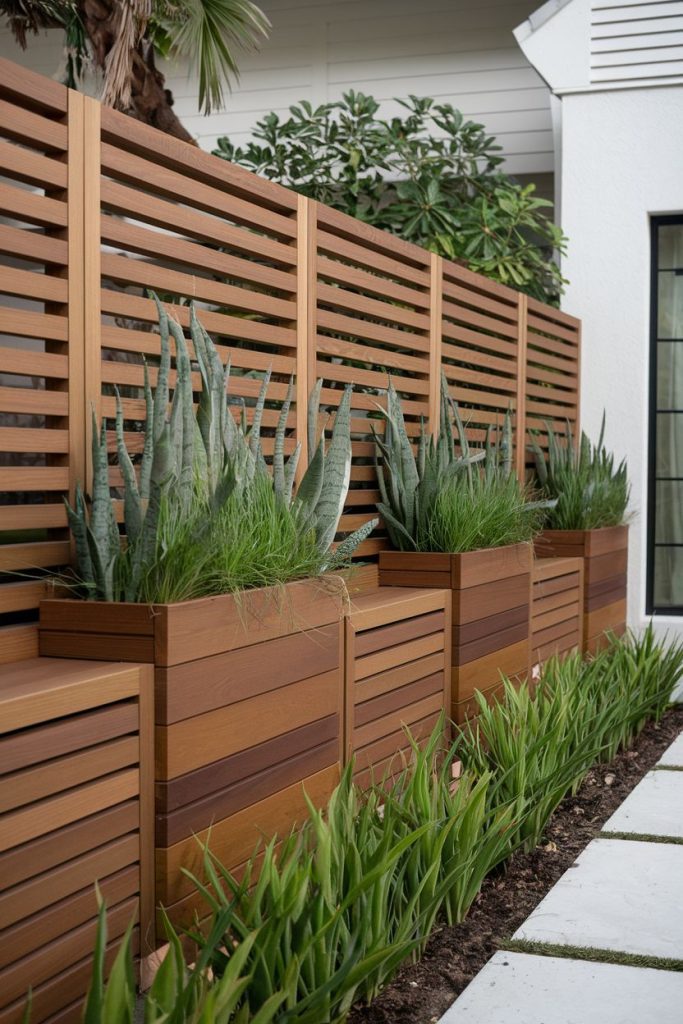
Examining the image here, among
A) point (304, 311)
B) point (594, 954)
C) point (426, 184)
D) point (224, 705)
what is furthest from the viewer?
point (426, 184)

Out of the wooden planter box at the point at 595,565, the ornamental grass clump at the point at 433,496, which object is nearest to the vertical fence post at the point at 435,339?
the ornamental grass clump at the point at 433,496

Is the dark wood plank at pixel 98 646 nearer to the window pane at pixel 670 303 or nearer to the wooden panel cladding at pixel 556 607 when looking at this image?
the wooden panel cladding at pixel 556 607

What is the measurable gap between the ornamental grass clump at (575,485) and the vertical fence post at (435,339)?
1.45m

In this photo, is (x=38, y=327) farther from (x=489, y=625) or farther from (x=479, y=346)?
(x=479, y=346)

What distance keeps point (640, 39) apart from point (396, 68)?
2.46m

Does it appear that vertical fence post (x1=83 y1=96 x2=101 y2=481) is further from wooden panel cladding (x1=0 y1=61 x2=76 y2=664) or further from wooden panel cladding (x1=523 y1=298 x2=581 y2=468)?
wooden panel cladding (x1=523 y1=298 x2=581 y2=468)

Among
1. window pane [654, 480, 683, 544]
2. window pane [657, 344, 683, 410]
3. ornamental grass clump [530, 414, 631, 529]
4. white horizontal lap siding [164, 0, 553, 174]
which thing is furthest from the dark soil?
white horizontal lap siding [164, 0, 553, 174]

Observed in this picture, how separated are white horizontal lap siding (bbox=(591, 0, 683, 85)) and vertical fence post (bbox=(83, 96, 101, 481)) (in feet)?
16.8

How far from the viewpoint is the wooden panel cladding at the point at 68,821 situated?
2.03m

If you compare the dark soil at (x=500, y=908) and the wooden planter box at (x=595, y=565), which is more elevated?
the wooden planter box at (x=595, y=565)

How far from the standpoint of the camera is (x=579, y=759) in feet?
12.5

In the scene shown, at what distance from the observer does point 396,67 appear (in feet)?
29.7

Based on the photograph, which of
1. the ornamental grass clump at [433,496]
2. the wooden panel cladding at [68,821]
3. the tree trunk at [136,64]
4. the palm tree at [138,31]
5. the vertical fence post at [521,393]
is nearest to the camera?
the wooden panel cladding at [68,821]

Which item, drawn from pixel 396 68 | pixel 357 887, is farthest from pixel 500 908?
pixel 396 68
